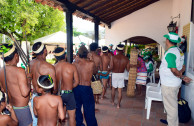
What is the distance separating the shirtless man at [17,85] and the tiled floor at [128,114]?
1875 millimetres

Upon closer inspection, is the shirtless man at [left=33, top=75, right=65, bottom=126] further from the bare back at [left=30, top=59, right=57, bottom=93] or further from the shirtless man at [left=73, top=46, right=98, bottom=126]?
Answer: the shirtless man at [left=73, top=46, right=98, bottom=126]

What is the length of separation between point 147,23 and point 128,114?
21.4 ft

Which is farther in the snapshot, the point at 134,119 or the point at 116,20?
the point at 116,20

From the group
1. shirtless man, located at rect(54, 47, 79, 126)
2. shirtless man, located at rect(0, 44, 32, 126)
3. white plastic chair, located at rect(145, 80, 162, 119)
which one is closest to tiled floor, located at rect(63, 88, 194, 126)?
white plastic chair, located at rect(145, 80, 162, 119)

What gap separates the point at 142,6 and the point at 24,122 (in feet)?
28.0

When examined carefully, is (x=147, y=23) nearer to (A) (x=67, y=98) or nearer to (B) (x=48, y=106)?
(A) (x=67, y=98)

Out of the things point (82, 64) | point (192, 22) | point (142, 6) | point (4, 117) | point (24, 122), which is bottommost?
point (24, 122)

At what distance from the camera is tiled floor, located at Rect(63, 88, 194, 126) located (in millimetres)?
3748

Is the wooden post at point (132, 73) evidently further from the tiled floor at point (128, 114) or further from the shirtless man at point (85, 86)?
the shirtless man at point (85, 86)

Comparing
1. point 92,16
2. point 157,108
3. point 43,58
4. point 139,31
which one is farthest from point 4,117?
point 139,31

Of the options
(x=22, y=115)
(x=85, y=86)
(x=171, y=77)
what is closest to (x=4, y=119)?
(x=22, y=115)

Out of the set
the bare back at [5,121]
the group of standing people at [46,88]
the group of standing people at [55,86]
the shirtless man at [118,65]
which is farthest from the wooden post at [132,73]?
the bare back at [5,121]

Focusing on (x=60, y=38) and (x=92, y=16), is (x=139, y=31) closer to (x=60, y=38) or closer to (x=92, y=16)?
(x=92, y=16)

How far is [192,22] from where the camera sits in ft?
13.3
